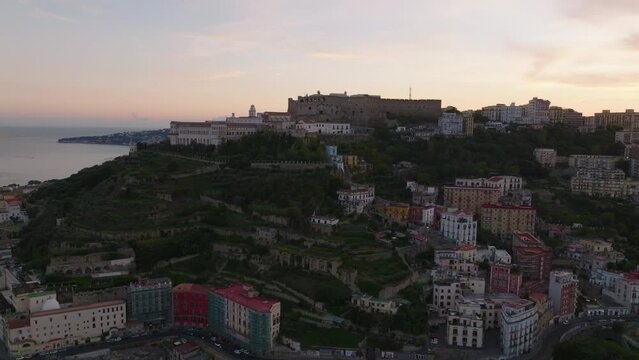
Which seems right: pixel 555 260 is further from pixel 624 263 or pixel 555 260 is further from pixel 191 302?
pixel 191 302

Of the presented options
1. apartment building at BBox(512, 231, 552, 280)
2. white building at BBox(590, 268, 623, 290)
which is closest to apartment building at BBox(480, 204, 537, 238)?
apartment building at BBox(512, 231, 552, 280)

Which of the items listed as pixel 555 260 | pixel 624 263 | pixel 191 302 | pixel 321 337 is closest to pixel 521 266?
pixel 555 260

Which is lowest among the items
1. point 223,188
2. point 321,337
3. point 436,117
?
point 321,337

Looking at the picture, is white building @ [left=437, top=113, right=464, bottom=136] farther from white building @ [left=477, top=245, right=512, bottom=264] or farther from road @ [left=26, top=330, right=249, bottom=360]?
road @ [left=26, top=330, right=249, bottom=360]

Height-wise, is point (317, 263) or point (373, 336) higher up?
point (317, 263)

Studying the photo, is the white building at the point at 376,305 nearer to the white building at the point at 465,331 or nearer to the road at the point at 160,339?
the white building at the point at 465,331

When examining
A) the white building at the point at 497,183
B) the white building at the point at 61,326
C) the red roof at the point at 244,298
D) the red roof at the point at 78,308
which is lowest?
the white building at the point at 61,326

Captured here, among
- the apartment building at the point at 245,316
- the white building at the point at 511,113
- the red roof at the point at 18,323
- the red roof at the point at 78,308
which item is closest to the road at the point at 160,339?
the apartment building at the point at 245,316
